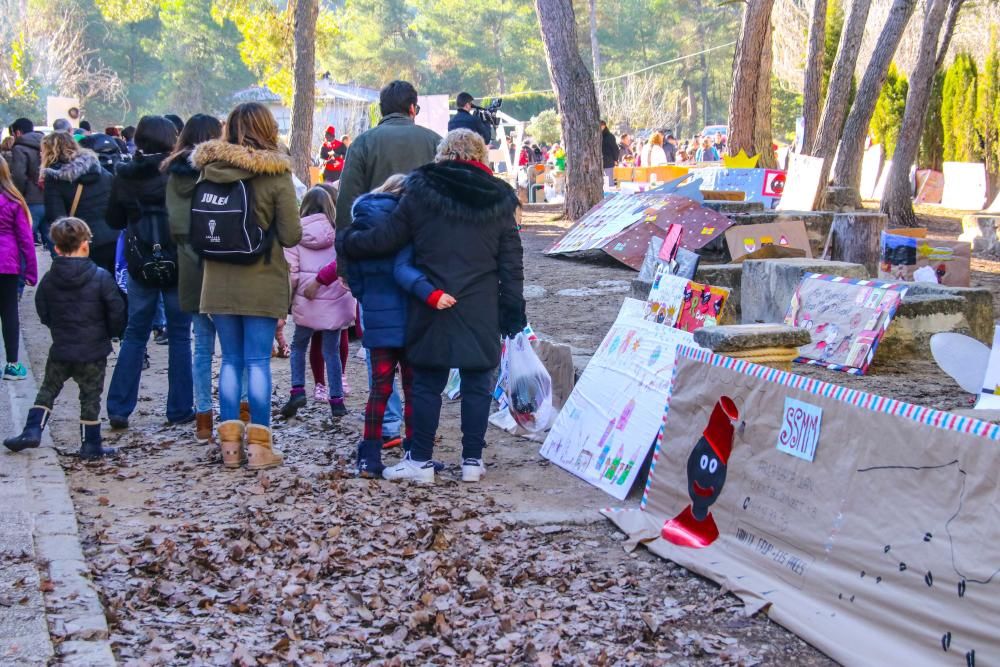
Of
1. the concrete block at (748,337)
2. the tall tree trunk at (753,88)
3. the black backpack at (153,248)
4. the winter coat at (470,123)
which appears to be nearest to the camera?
the concrete block at (748,337)

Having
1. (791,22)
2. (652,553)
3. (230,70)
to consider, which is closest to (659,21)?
(230,70)

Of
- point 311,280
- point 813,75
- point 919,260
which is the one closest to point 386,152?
point 311,280

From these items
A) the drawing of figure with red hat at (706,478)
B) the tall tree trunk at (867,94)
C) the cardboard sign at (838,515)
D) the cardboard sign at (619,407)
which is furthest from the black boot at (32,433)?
the tall tree trunk at (867,94)

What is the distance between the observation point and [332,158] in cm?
2167

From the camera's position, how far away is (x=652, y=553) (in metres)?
5.04

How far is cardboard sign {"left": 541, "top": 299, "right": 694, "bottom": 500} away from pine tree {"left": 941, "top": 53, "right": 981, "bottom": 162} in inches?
846

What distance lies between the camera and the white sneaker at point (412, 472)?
19.4ft

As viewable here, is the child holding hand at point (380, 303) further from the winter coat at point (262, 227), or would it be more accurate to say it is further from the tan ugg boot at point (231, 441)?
the tan ugg boot at point (231, 441)

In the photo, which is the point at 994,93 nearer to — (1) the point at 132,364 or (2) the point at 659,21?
(1) the point at 132,364

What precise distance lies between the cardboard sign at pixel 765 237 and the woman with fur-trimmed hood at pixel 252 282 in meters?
5.86

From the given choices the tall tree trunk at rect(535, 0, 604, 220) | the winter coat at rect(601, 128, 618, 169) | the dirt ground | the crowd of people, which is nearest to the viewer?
the dirt ground

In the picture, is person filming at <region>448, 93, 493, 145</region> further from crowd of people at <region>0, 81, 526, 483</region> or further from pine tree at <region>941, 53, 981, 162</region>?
pine tree at <region>941, 53, 981, 162</region>

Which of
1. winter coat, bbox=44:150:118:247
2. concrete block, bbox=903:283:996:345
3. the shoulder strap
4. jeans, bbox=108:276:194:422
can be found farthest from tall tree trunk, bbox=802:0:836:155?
jeans, bbox=108:276:194:422

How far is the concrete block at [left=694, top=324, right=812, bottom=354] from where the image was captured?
563 cm
